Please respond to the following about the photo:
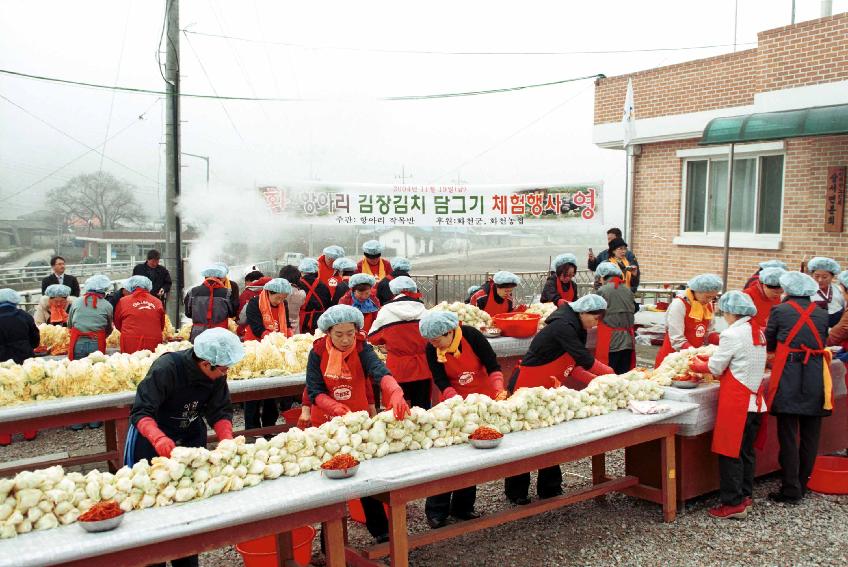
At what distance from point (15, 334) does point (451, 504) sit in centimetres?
523

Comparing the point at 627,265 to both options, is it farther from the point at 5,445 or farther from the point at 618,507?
the point at 5,445

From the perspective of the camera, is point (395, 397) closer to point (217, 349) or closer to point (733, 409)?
point (217, 349)

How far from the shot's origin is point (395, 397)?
4.52 m

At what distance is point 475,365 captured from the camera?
215 inches

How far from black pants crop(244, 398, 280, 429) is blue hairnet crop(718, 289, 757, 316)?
4511mm

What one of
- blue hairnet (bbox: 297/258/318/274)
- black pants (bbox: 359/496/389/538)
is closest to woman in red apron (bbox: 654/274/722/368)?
black pants (bbox: 359/496/389/538)

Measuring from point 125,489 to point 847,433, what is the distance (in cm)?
650

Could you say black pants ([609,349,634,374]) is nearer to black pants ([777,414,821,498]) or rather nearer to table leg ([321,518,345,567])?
black pants ([777,414,821,498])

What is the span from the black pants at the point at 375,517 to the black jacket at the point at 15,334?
4.88 metres

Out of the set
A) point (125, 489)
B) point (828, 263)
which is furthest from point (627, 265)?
point (125, 489)

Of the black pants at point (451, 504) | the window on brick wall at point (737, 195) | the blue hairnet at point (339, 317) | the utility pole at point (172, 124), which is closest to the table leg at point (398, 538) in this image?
the black pants at point (451, 504)

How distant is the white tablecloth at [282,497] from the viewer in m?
3.11

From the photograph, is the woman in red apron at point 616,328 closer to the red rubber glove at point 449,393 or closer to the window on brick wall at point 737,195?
the red rubber glove at point 449,393

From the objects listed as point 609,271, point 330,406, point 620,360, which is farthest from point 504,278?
point 330,406
